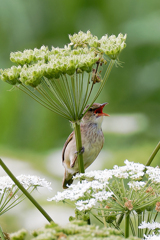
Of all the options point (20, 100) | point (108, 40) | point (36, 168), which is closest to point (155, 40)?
point (20, 100)

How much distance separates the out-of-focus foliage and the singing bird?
1.20 meters

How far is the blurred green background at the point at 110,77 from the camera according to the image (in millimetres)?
2924

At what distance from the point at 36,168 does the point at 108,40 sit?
2.02 metres

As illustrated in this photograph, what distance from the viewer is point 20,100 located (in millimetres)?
3070

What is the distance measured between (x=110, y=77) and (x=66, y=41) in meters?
0.49

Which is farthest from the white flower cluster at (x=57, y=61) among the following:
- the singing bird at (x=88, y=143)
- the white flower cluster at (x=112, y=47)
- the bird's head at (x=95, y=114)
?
the bird's head at (x=95, y=114)

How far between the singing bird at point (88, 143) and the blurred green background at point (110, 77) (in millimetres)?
1162

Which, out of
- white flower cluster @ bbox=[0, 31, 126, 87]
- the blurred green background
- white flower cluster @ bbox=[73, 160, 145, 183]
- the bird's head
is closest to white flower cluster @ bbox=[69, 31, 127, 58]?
white flower cluster @ bbox=[0, 31, 126, 87]

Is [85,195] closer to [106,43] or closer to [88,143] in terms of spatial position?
[106,43]

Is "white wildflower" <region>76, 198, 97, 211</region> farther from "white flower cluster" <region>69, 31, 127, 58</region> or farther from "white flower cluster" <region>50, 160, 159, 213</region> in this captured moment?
"white flower cluster" <region>69, 31, 127, 58</region>

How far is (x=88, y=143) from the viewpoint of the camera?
1.63 meters

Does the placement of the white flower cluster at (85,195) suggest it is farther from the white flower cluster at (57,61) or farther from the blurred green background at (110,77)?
the blurred green background at (110,77)

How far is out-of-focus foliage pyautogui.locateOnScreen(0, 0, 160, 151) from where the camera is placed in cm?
297

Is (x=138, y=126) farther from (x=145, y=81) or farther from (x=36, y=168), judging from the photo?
(x=36, y=168)
